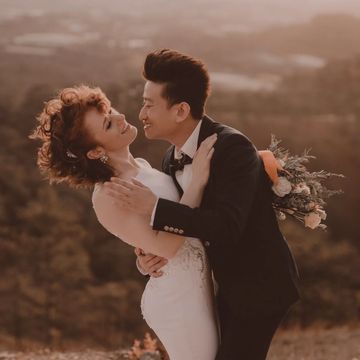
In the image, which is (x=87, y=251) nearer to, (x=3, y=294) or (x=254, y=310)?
(x=3, y=294)

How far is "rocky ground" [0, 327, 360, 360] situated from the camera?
603cm

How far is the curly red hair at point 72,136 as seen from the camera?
7.64 feet

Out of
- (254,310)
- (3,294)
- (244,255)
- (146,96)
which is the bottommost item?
(3,294)

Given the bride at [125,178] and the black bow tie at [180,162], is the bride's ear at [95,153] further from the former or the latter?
the black bow tie at [180,162]

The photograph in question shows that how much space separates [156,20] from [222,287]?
2714 cm

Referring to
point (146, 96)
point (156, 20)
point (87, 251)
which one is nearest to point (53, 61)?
point (156, 20)

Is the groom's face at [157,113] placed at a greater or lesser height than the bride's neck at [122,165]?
greater

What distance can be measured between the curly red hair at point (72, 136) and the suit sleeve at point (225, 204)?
413 millimetres

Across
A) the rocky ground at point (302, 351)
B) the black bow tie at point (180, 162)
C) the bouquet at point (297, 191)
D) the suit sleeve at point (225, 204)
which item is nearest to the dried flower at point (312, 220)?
the bouquet at point (297, 191)

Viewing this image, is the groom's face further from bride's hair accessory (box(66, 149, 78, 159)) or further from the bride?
bride's hair accessory (box(66, 149, 78, 159))

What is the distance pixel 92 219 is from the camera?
719 inches

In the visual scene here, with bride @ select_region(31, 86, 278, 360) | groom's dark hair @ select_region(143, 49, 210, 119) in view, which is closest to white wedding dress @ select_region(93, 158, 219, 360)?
bride @ select_region(31, 86, 278, 360)

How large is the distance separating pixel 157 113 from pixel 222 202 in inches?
18.4

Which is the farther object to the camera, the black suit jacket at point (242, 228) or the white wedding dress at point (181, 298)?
the white wedding dress at point (181, 298)
